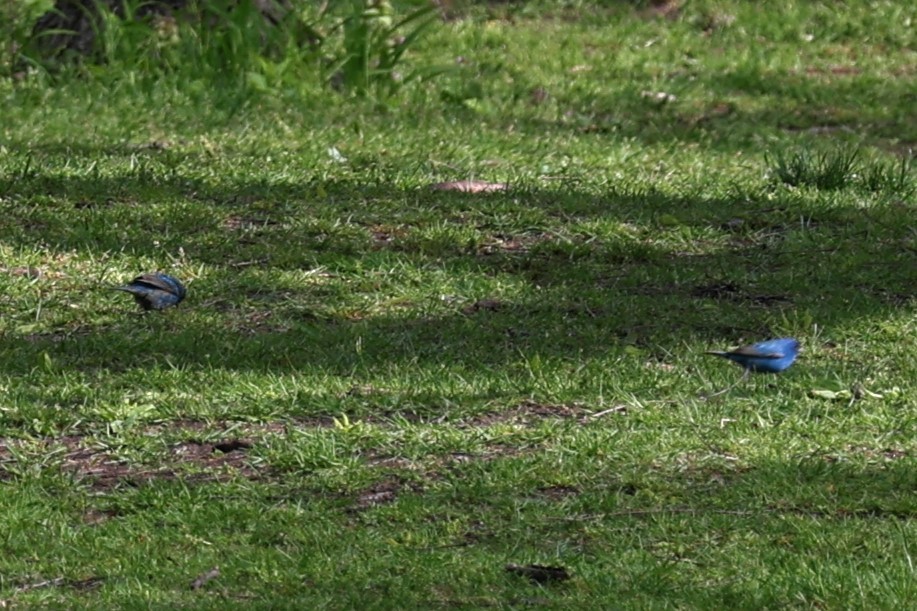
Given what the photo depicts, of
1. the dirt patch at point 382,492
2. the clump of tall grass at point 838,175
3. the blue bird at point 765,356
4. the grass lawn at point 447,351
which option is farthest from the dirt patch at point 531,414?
the clump of tall grass at point 838,175

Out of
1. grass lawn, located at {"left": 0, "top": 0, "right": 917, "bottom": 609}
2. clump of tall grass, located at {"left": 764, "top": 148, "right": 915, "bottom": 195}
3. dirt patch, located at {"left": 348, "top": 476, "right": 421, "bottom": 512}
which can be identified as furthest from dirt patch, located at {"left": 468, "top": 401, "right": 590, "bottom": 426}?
clump of tall grass, located at {"left": 764, "top": 148, "right": 915, "bottom": 195}

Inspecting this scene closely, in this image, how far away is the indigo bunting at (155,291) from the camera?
662cm

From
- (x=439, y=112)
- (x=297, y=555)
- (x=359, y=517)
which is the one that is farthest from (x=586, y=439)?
(x=439, y=112)

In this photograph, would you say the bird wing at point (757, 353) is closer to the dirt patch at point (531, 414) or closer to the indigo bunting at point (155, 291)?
the dirt patch at point (531, 414)

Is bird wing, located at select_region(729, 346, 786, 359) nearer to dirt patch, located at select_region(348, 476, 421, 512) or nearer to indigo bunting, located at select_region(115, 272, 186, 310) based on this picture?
dirt patch, located at select_region(348, 476, 421, 512)

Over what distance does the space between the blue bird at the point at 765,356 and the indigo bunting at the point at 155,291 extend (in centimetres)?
213

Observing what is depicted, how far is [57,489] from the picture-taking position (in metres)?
4.96

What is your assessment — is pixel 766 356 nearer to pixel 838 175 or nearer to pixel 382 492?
pixel 382 492

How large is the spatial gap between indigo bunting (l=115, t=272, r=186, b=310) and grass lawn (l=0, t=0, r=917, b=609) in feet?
0.19

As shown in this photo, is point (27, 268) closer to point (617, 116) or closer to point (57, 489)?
point (57, 489)

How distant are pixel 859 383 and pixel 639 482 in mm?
1275

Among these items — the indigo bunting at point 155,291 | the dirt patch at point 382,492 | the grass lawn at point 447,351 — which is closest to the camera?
the grass lawn at point 447,351

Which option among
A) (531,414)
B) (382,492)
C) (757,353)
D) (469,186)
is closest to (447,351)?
(531,414)

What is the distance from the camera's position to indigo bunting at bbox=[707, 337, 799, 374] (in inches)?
229
